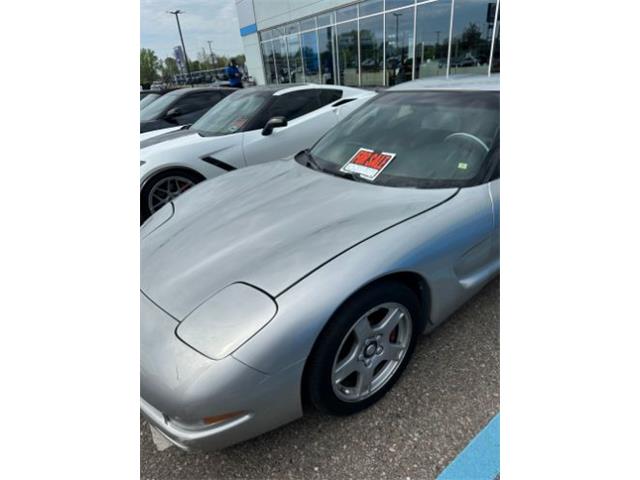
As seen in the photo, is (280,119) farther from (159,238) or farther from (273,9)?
(273,9)

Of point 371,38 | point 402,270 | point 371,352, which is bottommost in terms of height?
point 371,352

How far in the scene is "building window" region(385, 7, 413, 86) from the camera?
11.0 meters

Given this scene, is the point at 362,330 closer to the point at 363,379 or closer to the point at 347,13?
the point at 363,379

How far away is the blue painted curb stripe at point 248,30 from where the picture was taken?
1877cm

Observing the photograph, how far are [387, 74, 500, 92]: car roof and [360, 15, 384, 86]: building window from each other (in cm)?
1056

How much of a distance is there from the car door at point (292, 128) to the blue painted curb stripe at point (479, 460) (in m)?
3.43

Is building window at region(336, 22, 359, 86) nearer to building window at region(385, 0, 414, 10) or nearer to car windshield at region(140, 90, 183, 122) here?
building window at region(385, 0, 414, 10)

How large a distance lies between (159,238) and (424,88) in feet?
6.80

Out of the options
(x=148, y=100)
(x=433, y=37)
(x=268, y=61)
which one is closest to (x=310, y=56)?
(x=268, y=61)

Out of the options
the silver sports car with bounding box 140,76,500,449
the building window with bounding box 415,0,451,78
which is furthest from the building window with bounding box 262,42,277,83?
the silver sports car with bounding box 140,76,500,449

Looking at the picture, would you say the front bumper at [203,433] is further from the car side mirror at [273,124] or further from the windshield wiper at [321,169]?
the car side mirror at [273,124]

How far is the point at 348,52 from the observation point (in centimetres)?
1362

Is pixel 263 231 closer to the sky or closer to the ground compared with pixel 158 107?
closer to the ground

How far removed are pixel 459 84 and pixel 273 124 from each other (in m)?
2.13
